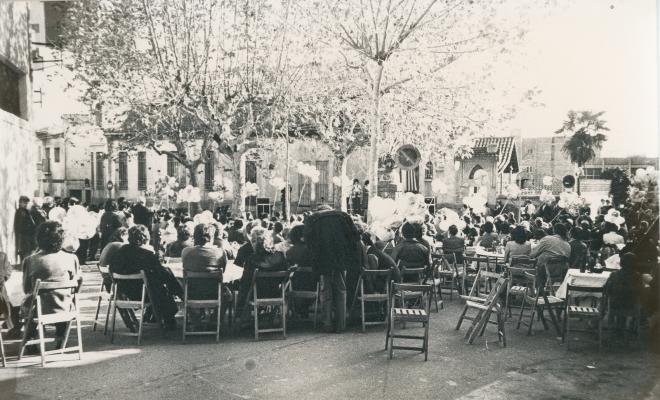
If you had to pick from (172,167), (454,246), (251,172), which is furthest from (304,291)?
(172,167)

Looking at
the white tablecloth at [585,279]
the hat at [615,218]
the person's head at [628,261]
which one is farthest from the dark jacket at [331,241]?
the hat at [615,218]

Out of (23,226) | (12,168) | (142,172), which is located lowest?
(23,226)

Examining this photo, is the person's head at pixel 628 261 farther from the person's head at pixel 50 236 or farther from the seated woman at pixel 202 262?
the person's head at pixel 50 236

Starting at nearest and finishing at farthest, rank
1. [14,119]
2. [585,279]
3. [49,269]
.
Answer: [49,269]
[585,279]
[14,119]

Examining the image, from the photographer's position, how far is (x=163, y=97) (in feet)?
50.9

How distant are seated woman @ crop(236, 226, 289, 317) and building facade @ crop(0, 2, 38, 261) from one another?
270 inches

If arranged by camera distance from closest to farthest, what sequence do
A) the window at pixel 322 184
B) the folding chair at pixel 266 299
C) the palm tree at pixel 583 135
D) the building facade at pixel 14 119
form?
1. the folding chair at pixel 266 299
2. the building facade at pixel 14 119
3. the palm tree at pixel 583 135
4. the window at pixel 322 184

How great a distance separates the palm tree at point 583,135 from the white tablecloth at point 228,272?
939 inches

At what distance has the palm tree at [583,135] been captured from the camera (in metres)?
28.9

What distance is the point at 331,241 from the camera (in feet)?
26.0

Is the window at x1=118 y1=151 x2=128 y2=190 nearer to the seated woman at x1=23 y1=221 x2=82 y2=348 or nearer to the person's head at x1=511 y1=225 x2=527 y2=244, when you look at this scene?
the person's head at x1=511 y1=225 x2=527 y2=244

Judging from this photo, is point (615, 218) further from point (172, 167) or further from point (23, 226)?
point (172, 167)

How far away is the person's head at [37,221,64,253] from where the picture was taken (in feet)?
21.4

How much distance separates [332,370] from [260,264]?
75.7 inches
